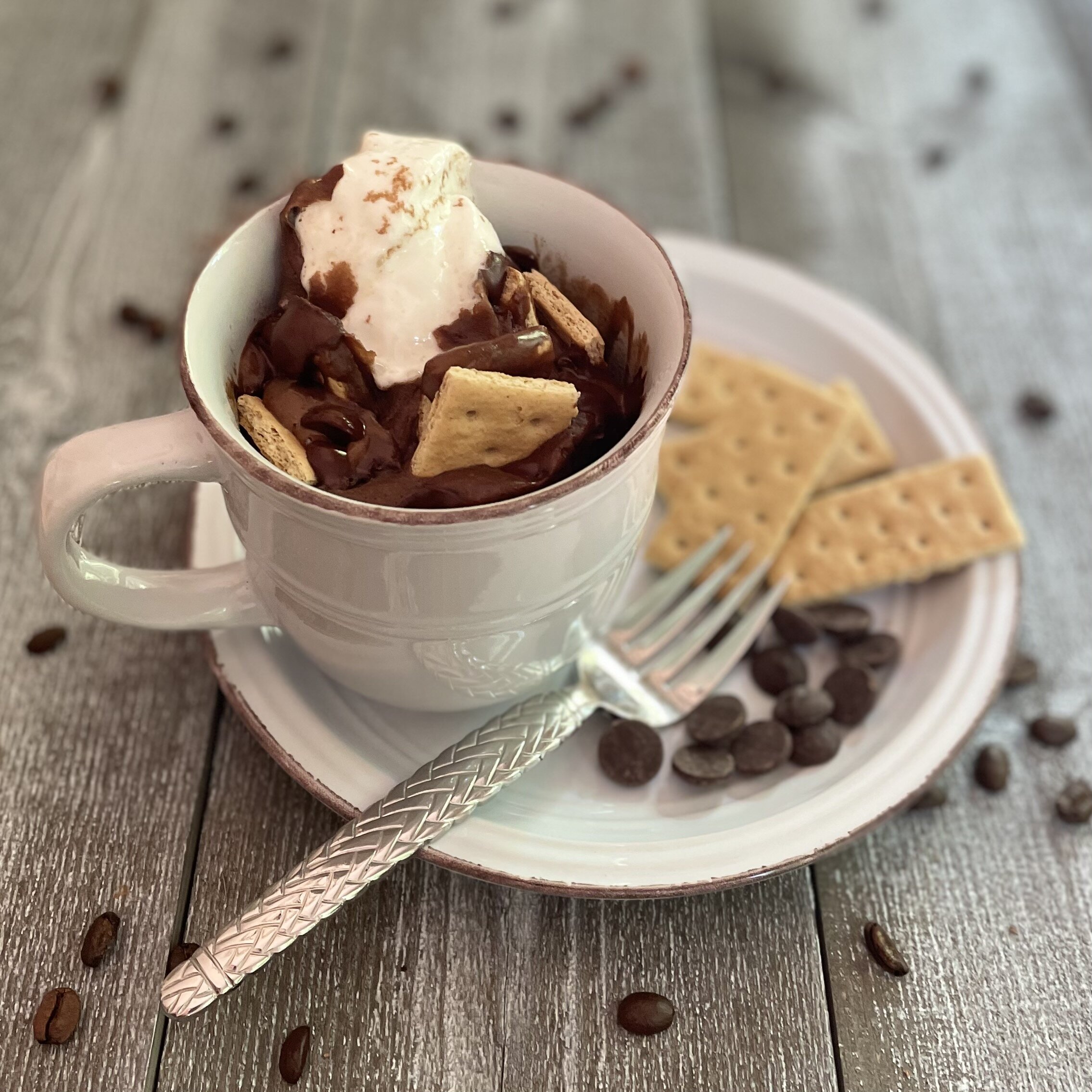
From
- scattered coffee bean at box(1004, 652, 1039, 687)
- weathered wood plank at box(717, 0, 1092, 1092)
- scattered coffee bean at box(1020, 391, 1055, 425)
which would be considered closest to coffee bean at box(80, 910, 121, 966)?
weathered wood plank at box(717, 0, 1092, 1092)

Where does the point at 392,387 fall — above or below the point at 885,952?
above

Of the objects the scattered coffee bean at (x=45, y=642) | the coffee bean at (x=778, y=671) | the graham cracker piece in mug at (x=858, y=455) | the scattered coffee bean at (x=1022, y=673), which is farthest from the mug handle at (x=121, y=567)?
the scattered coffee bean at (x=1022, y=673)

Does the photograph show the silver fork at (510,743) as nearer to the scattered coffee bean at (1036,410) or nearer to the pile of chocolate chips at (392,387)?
the pile of chocolate chips at (392,387)

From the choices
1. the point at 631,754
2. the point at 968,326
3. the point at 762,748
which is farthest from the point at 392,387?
the point at 968,326

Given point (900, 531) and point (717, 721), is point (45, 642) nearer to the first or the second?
point (717, 721)

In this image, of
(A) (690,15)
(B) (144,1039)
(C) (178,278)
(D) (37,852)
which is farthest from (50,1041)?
(A) (690,15)

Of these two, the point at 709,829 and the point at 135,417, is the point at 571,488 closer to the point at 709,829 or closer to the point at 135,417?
the point at 709,829
